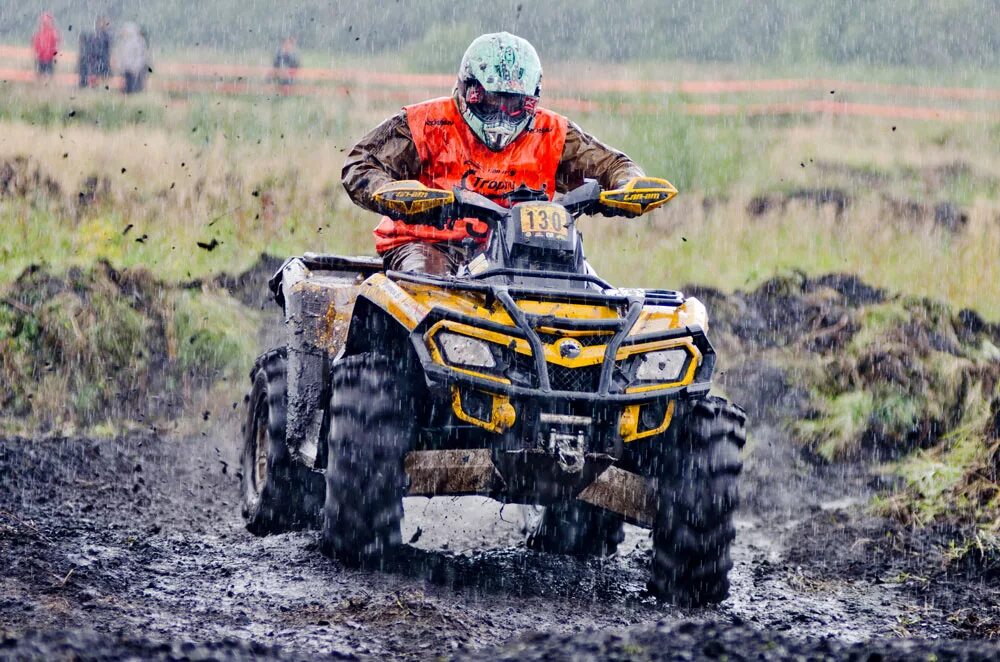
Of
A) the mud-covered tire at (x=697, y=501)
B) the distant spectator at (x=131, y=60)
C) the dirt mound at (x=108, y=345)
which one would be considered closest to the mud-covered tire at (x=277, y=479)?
the mud-covered tire at (x=697, y=501)

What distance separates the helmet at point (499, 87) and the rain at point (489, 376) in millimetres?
24

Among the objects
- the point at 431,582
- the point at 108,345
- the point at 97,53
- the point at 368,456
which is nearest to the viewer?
the point at 368,456

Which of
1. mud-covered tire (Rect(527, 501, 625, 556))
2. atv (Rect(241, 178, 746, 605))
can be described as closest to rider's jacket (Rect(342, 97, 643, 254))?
atv (Rect(241, 178, 746, 605))

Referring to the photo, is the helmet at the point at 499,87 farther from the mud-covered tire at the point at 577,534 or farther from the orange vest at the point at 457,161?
the mud-covered tire at the point at 577,534

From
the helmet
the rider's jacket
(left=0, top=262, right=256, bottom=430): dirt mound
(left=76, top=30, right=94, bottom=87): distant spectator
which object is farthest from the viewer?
(left=76, top=30, right=94, bottom=87): distant spectator

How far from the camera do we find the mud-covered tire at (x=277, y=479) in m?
8.09

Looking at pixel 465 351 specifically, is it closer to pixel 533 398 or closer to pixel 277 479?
pixel 533 398

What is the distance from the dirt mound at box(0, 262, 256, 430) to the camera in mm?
11805

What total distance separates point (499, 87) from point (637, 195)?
907 mm

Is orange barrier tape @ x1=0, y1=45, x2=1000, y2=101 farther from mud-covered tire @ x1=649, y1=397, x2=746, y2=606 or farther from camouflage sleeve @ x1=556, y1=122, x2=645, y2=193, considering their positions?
mud-covered tire @ x1=649, y1=397, x2=746, y2=606

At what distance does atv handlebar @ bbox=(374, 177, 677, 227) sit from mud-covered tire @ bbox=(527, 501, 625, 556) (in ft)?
6.04

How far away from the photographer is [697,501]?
21.3ft

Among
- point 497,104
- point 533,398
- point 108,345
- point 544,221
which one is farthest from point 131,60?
point 533,398

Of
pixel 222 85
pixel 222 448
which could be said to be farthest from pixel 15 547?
pixel 222 85
